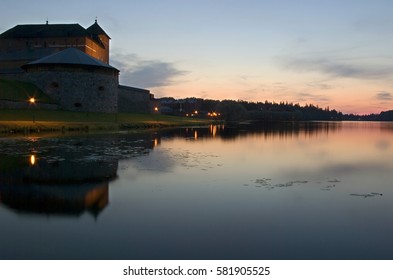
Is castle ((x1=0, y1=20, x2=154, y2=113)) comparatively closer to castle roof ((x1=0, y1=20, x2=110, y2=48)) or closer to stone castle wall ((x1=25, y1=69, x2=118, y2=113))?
stone castle wall ((x1=25, y1=69, x2=118, y2=113))

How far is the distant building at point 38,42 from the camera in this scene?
212 ft

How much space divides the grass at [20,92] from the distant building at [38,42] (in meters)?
16.7

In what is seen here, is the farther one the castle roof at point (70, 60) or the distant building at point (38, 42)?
the distant building at point (38, 42)

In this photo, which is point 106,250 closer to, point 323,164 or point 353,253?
point 353,253

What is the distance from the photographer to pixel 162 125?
5472cm

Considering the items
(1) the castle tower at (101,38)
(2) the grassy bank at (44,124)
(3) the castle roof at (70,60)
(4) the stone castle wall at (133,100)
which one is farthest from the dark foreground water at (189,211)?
(1) the castle tower at (101,38)

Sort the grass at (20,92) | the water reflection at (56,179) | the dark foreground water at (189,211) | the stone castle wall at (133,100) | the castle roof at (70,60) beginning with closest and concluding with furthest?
the dark foreground water at (189,211) < the water reflection at (56,179) < the grass at (20,92) < the castle roof at (70,60) < the stone castle wall at (133,100)

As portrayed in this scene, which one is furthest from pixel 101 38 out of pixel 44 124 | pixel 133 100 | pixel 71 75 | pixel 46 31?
pixel 44 124

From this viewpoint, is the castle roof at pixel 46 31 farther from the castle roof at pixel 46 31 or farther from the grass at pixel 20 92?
the grass at pixel 20 92

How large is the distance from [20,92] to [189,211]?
44.6 metres

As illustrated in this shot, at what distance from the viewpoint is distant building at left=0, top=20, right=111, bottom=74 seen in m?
64.6

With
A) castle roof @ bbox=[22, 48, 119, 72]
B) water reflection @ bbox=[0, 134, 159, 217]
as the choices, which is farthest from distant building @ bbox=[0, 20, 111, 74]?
water reflection @ bbox=[0, 134, 159, 217]

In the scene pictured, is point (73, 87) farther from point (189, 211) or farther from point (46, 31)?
point (189, 211)

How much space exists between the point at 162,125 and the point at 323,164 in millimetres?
39414
